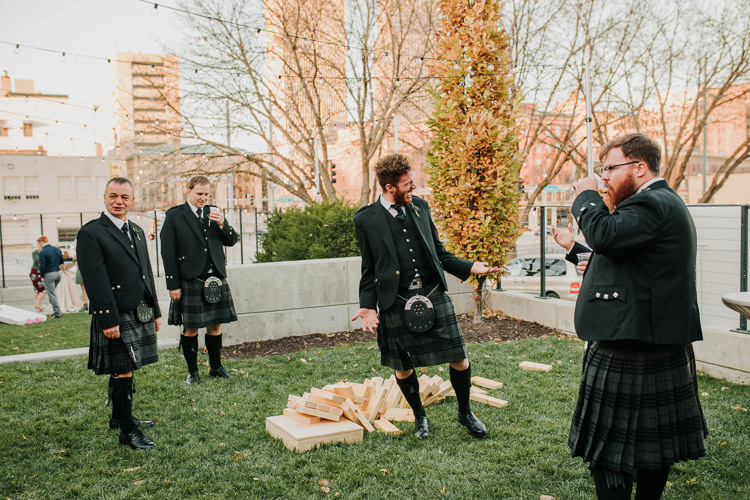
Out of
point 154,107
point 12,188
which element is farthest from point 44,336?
point 12,188

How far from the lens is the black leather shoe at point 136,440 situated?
3.87 metres

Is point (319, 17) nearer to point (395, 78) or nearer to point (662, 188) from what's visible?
point (395, 78)

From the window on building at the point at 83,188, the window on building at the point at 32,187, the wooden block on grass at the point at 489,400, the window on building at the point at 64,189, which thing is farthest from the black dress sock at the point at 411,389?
the window on building at the point at 83,188

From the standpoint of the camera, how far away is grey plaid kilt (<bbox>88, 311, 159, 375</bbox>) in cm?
388

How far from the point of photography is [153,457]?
12.2 feet

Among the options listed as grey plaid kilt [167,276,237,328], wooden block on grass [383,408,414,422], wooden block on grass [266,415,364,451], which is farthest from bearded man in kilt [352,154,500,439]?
grey plaid kilt [167,276,237,328]

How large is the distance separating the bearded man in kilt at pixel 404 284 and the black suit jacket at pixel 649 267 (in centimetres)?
139

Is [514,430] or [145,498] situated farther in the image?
[514,430]

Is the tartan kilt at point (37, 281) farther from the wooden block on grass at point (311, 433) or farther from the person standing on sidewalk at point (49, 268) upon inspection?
the wooden block on grass at point (311, 433)

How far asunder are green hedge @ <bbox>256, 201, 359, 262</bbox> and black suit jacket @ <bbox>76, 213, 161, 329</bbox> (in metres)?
4.61

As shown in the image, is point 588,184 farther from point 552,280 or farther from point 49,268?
point 49,268

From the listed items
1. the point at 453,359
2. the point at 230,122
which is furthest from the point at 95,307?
the point at 230,122

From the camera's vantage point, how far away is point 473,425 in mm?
3924

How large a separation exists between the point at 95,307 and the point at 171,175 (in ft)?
64.9
